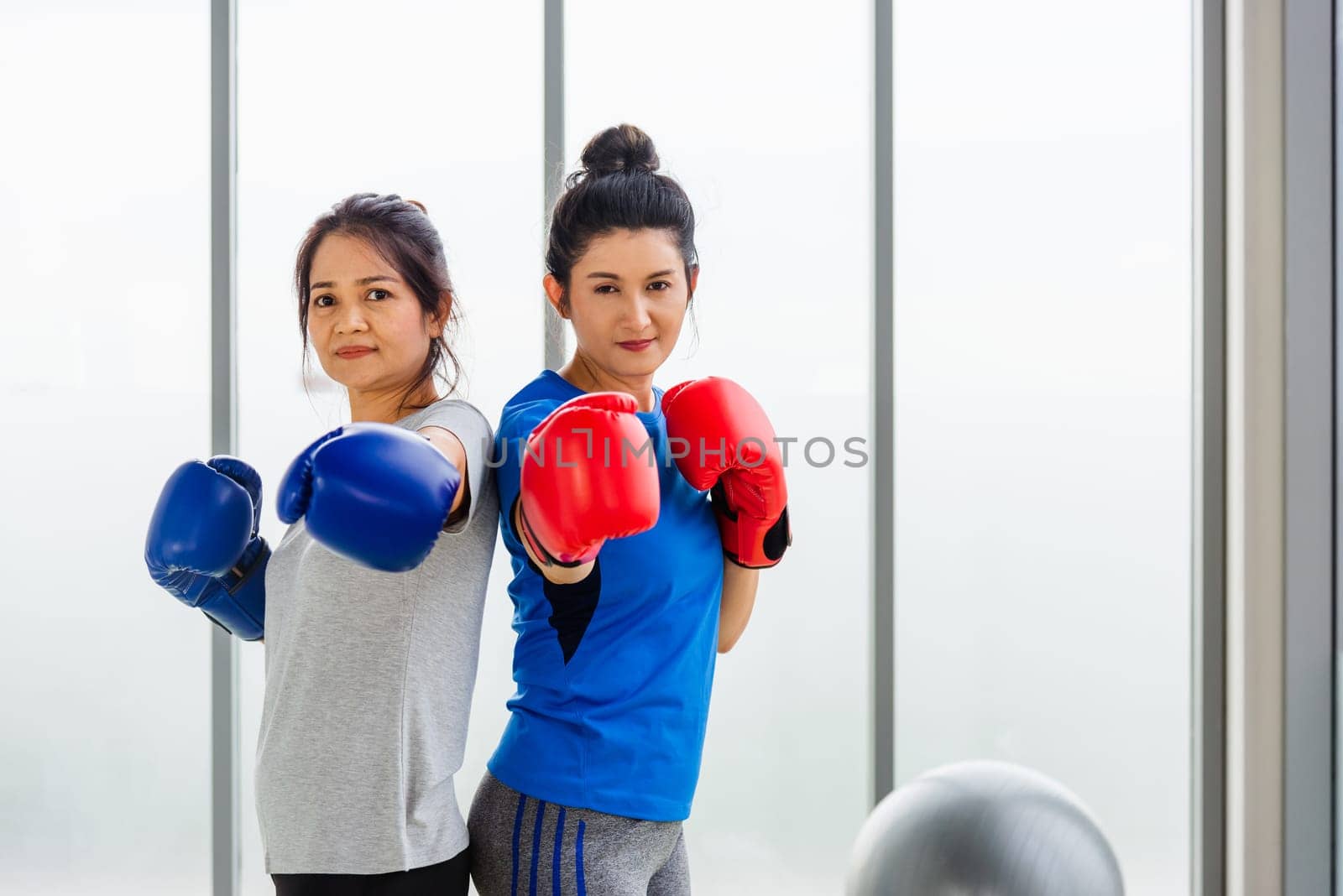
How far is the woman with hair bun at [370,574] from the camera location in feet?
2.98

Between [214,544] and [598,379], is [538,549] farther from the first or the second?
[214,544]

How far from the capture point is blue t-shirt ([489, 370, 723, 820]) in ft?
3.59

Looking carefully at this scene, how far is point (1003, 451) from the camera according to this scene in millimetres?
1919

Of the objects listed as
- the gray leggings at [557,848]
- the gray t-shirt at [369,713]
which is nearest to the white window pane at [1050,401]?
the gray leggings at [557,848]

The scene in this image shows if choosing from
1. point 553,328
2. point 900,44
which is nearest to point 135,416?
point 553,328

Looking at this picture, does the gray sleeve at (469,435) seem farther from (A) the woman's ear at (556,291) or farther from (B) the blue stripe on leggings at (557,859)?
(B) the blue stripe on leggings at (557,859)

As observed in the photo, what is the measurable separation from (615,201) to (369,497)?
0.50 m

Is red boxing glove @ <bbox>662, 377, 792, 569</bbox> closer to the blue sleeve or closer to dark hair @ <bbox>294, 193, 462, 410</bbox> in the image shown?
the blue sleeve

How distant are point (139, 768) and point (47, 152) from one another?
1215mm

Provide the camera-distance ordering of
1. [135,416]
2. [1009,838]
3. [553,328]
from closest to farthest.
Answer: [1009,838] → [553,328] → [135,416]

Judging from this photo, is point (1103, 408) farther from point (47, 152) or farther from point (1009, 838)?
point (47, 152)

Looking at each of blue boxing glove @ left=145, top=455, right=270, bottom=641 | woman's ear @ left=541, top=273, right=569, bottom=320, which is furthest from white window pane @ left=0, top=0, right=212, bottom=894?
woman's ear @ left=541, top=273, right=569, bottom=320

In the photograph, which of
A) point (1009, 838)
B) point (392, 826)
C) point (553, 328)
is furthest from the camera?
point (553, 328)

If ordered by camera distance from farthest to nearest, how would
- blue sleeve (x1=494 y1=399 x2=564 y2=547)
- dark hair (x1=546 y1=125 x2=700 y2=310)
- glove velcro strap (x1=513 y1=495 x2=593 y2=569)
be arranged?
1. dark hair (x1=546 y1=125 x2=700 y2=310)
2. blue sleeve (x1=494 y1=399 x2=564 y2=547)
3. glove velcro strap (x1=513 y1=495 x2=593 y2=569)
